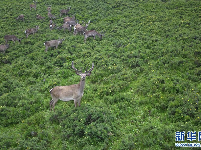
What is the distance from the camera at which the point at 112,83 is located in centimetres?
Answer: 1270

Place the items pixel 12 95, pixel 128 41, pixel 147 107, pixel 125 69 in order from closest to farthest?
pixel 147 107
pixel 12 95
pixel 125 69
pixel 128 41

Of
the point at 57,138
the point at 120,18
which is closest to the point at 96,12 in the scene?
the point at 120,18

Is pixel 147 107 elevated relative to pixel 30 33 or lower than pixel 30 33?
lower

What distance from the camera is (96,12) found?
86.6ft

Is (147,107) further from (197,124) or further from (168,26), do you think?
(168,26)

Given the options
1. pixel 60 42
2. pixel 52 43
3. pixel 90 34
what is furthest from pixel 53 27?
pixel 90 34

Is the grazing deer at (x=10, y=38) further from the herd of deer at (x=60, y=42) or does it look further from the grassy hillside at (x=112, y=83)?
the grassy hillside at (x=112, y=83)

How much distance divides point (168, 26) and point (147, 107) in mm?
12707

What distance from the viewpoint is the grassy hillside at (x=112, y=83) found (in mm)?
8734

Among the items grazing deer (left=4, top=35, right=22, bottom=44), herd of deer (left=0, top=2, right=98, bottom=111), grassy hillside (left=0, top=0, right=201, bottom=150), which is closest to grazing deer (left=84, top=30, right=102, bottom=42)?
herd of deer (left=0, top=2, right=98, bottom=111)

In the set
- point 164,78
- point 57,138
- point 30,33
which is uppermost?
point 30,33

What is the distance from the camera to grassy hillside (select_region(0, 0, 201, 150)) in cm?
873

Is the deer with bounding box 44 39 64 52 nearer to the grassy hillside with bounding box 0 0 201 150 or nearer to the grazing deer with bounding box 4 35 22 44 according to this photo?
the grassy hillside with bounding box 0 0 201 150

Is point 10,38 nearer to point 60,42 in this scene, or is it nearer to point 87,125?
point 60,42
